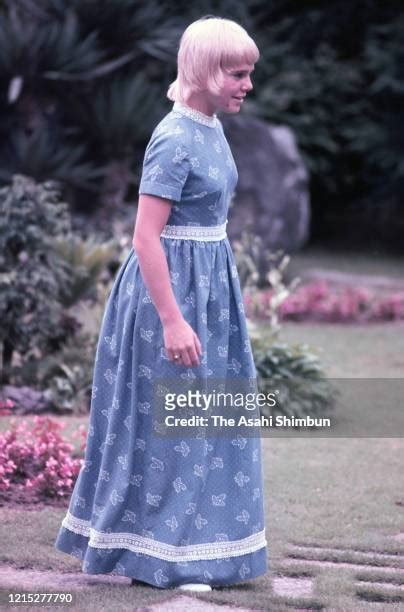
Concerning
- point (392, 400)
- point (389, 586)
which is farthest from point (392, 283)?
point (389, 586)

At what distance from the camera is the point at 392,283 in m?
13.7

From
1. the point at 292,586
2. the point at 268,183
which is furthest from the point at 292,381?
the point at 268,183

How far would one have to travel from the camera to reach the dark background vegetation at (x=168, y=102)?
1226 centimetres

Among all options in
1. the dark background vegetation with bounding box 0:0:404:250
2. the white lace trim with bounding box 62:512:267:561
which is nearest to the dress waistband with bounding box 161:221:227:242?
the white lace trim with bounding box 62:512:267:561

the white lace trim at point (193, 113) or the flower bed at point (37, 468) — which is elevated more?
the white lace trim at point (193, 113)

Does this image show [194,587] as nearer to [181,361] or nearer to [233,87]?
[181,361]

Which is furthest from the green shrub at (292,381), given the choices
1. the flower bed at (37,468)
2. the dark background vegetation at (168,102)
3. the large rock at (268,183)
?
the large rock at (268,183)

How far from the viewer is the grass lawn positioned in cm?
396

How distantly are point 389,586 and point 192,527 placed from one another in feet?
2.66

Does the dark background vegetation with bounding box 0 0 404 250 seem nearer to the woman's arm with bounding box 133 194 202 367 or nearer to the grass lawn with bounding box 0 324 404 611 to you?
the grass lawn with bounding box 0 324 404 611

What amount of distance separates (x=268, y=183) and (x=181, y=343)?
33.7 feet

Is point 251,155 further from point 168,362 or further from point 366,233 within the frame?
point 168,362

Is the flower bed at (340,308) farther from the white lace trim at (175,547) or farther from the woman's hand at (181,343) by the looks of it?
the woman's hand at (181,343)

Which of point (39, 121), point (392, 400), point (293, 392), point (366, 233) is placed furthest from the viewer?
point (366, 233)
